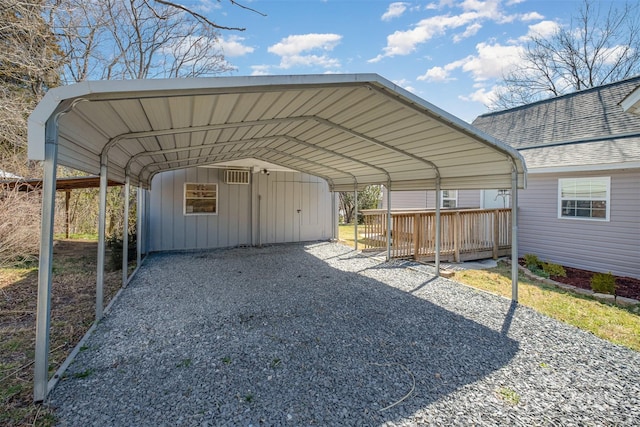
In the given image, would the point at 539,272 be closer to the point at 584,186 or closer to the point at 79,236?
the point at 584,186

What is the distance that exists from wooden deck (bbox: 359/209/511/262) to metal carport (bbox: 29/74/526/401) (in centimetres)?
123

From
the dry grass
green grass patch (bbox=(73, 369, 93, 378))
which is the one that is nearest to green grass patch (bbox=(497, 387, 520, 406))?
the dry grass

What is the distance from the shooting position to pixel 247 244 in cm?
1005

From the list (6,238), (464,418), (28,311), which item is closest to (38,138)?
(28,311)

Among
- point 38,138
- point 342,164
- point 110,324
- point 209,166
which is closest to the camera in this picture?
point 38,138

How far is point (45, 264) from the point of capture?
2.26 meters

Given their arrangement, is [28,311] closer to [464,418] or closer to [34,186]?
[34,186]

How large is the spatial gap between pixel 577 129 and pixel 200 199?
38.1 feet

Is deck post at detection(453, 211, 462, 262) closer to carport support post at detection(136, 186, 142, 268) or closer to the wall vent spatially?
the wall vent

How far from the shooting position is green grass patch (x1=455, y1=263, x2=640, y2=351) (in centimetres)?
378

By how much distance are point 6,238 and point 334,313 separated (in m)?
6.23

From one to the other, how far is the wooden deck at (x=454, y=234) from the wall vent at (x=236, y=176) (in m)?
4.98

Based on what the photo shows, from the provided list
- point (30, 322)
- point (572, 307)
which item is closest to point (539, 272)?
point (572, 307)

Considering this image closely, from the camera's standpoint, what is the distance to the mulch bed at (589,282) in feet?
17.5
